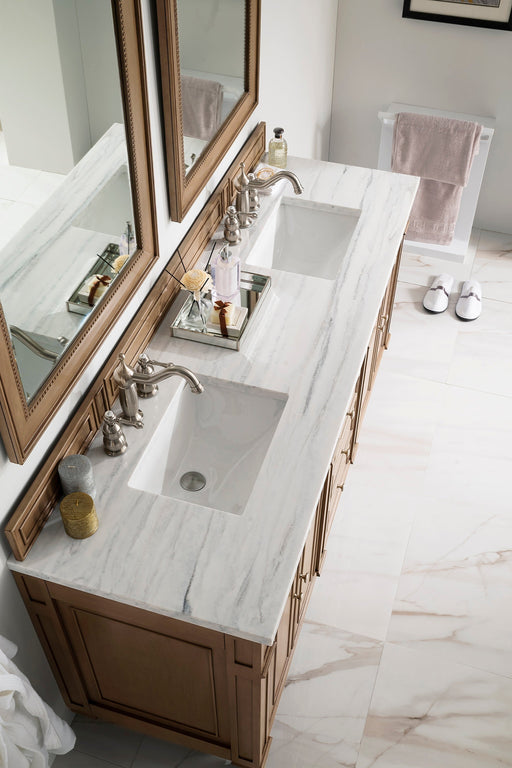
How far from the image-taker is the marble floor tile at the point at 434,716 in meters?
2.10

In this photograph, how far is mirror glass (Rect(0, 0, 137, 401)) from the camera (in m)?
1.24

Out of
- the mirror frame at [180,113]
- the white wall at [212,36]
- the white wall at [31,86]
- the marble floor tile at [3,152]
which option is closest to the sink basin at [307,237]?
the mirror frame at [180,113]

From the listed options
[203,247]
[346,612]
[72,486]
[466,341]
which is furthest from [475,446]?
[72,486]

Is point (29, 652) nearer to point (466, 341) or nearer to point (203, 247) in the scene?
point (203, 247)

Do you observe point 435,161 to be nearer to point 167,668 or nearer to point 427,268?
point 427,268

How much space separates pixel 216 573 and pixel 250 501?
7.3 inches

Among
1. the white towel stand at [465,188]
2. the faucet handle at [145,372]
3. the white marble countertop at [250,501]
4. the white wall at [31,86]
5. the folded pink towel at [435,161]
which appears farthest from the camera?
the white towel stand at [465,188]

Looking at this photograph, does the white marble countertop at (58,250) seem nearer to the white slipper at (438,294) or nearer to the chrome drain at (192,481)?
the chrome drain at (192,481)

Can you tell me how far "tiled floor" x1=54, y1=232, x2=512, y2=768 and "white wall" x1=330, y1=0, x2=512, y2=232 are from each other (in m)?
0.99

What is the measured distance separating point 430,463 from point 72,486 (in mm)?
1516

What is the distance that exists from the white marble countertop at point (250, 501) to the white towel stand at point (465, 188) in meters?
1.33

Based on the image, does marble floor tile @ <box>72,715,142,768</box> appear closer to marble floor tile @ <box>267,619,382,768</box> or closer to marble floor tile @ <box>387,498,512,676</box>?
marble floor tile @ <box>267,619,382,768</box>

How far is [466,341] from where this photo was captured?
127 inches

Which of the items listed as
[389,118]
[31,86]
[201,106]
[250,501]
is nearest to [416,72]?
[389,118]
